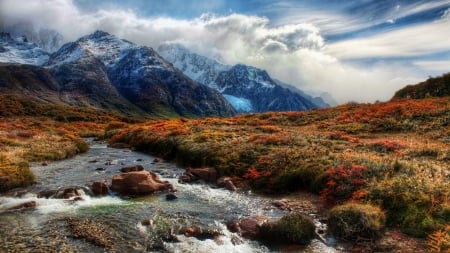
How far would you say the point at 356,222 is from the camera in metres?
18.6

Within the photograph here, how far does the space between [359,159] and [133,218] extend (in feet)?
57.2

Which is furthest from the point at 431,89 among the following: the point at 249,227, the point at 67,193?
the point at 67,193

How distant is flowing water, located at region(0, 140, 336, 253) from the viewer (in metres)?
17.6

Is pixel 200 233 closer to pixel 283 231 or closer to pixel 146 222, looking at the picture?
pixel 146 222

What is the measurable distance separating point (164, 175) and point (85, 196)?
33.8 ft

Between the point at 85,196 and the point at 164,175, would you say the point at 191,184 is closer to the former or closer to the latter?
the point at 164,175

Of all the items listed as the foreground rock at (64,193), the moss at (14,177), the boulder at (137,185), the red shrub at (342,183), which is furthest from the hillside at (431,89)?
the moss at (14,177)

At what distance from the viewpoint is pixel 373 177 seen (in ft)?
79.3

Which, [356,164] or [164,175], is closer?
[356,164]

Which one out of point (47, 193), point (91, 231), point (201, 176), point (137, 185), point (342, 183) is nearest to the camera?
point (91, 231)

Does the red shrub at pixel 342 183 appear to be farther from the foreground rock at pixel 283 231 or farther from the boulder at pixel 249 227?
the boulder at pixel 249 227

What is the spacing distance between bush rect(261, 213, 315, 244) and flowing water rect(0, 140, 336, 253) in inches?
23.8

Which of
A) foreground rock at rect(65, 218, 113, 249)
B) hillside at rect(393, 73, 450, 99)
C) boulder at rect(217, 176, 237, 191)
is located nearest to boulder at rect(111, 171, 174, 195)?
boulder at rect(217, 176, 237, 191)

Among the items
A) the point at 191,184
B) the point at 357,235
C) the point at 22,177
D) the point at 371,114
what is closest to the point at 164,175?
the point at 191,184
